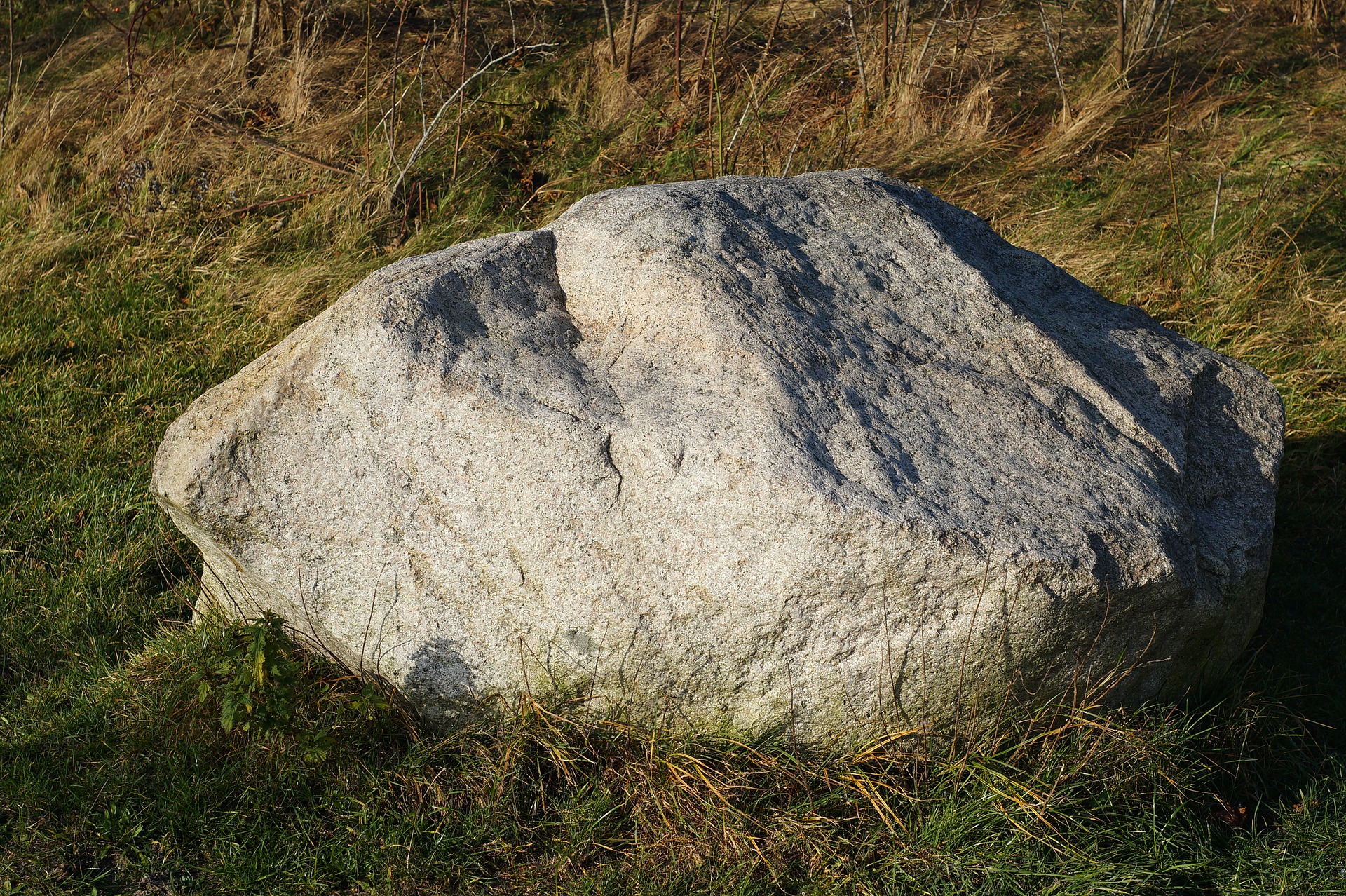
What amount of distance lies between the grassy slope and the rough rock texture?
0.19 metres

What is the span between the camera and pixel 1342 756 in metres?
2.80

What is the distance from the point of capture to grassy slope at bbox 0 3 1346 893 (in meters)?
2.36

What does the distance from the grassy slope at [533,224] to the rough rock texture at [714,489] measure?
0.19m

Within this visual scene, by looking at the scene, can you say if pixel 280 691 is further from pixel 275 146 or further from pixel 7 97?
pixel 7 97

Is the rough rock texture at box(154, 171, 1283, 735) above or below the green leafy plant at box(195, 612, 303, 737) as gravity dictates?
above

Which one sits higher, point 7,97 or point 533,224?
point 7,97

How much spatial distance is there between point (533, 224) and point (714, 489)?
3.48 m

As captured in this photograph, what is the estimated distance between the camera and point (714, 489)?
2246 millimetres

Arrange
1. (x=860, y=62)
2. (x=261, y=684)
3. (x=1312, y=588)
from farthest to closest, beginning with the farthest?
(x=860, y=62) < (x=1312, y=588) < (x=261, y=684)

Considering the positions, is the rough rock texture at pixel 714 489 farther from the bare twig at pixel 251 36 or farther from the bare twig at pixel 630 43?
the bare twig at pixel 251 36

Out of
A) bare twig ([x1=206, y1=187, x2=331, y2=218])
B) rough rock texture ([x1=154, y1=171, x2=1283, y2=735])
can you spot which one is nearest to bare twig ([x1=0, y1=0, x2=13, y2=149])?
bare twig ([x1=206, y1=187, x2=331, y2=218])

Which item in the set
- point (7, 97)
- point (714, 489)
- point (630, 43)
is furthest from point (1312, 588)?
point (7, 97)

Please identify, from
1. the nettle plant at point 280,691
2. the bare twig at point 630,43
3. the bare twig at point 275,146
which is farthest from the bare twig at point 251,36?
the nettle plant at point 280,691

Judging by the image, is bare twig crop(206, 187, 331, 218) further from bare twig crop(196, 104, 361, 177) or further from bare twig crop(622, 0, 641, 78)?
bare twig crop(622, 0, 641, 78)
